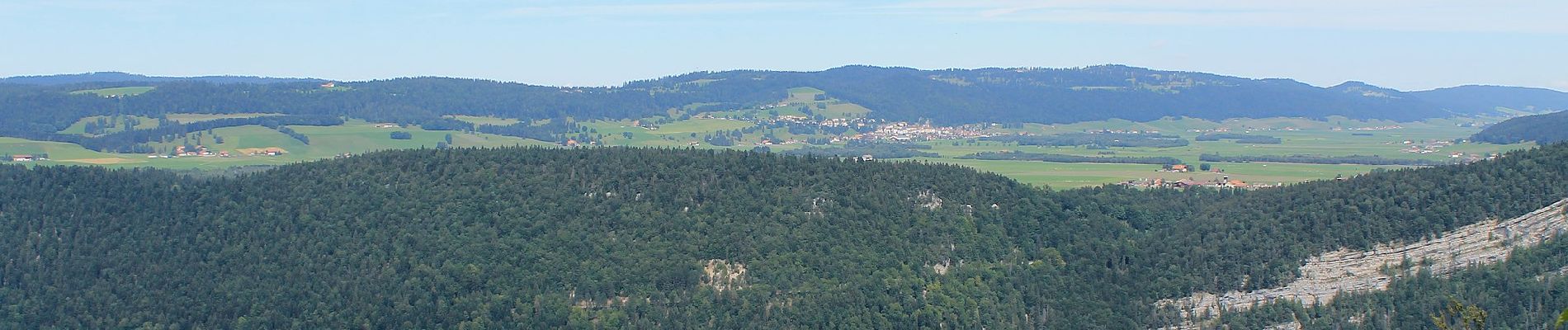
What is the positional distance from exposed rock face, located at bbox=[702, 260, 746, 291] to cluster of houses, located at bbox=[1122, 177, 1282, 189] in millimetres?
60623

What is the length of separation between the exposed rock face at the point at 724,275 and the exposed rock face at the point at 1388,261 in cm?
2659

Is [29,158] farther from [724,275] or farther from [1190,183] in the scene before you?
[1190,183]

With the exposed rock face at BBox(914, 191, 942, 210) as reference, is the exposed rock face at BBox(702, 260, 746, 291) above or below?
below

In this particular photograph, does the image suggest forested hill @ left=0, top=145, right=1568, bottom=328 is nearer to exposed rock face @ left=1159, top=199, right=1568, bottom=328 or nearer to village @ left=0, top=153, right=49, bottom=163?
exposed rock face @ left=1159, top=199, right=1568, bottom=328

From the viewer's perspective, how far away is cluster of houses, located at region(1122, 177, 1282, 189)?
141500 millimetres

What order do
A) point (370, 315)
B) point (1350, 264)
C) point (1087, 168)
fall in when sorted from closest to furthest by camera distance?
point (370, 315) < point (1350, 264) < point (1087, 168)

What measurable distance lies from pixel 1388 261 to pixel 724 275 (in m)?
40.6

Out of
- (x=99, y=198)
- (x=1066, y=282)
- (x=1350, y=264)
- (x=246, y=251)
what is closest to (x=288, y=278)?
(x=246, y=251)

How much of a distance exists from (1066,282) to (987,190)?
49.2 ft

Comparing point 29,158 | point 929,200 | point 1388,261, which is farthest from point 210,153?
point 1388,261

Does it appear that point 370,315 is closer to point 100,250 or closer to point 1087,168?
point 100,250

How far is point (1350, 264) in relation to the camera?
8894 cm

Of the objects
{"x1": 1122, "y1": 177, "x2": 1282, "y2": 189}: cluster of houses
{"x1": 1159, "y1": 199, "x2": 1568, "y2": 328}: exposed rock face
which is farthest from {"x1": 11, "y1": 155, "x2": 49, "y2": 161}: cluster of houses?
{"x1": 1159, "y1": 199, "x2": 1568, "y2": 328}: exposed rock face

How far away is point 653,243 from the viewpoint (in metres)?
92.7
